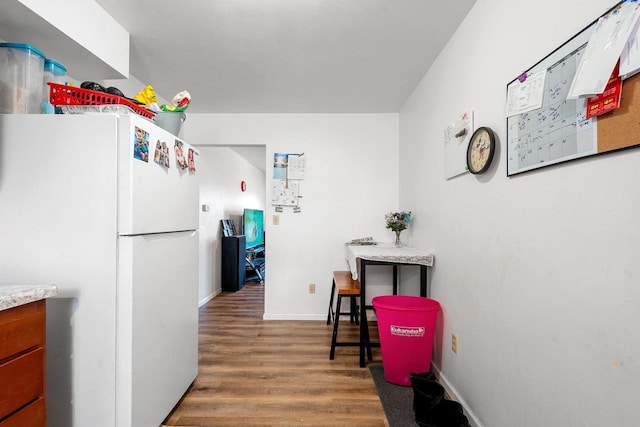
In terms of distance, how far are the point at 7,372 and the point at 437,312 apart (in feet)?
6.98

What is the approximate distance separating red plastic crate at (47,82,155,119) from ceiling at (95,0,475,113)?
0.67 m

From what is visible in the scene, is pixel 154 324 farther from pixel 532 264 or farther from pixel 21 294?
pixel 532 264

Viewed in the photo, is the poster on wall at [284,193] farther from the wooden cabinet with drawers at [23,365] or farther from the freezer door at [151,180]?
the wooden cabinet with drawers at [23,365]

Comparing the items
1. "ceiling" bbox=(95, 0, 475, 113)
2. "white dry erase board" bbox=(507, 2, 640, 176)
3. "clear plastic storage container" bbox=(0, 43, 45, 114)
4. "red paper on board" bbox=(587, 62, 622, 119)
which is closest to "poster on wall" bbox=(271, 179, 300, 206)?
"ceiling" bbox=(95, 0, 475, 113)

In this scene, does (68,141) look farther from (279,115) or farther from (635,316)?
(279,115)

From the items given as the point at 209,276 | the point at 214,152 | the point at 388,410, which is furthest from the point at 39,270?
the point at 214,152

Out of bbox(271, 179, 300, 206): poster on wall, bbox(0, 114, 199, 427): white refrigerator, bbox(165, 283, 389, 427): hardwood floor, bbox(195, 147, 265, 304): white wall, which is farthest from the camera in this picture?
bbox(195, 147, 265, 304): white wall

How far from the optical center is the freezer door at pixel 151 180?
1359mm

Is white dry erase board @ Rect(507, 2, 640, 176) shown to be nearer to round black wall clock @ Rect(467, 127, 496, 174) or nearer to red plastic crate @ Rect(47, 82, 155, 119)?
round black wall clock @ Rect(467, 127, 496, 174)

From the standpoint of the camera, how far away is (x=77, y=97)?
1427 mm

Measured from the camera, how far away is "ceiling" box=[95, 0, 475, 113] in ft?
5.85

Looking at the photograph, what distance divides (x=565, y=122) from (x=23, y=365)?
79.4 inches

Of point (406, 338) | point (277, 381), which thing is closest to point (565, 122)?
point (406, 338)

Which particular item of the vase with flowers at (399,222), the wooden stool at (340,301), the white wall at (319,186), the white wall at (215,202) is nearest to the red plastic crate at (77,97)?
the wooden stool at (340,301)
